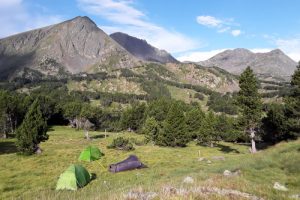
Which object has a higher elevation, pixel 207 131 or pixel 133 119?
pixel 133 119

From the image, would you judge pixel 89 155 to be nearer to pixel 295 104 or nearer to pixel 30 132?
pixel 30 132

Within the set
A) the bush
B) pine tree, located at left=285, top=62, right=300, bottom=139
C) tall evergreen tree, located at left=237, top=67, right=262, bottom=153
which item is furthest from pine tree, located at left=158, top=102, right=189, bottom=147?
pine tree, located at left=285, top=62, right=300, bottom=139

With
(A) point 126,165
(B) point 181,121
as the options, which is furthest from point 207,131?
(A) point 126,165

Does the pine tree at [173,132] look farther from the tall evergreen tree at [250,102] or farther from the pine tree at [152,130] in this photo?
the tall evergreen tree at [250,102]

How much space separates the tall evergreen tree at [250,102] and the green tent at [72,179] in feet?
121

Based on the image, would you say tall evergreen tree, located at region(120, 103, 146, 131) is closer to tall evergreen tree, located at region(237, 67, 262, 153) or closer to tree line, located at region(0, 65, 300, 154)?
tree line, located at region(0, 65, 300, 154)

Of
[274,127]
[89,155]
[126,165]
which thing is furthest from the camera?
[274,127]

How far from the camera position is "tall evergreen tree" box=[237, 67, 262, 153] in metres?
61.4

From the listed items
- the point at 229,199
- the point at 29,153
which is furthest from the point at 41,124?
the point at 229,199

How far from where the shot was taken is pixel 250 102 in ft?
202

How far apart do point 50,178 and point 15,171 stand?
10.5 metres

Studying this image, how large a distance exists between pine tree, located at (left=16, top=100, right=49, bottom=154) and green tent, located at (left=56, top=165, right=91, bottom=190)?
105 feet

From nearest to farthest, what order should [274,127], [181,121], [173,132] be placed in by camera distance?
[173,132], [181,121], [274,127]

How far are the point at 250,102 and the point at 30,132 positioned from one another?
141 ft
